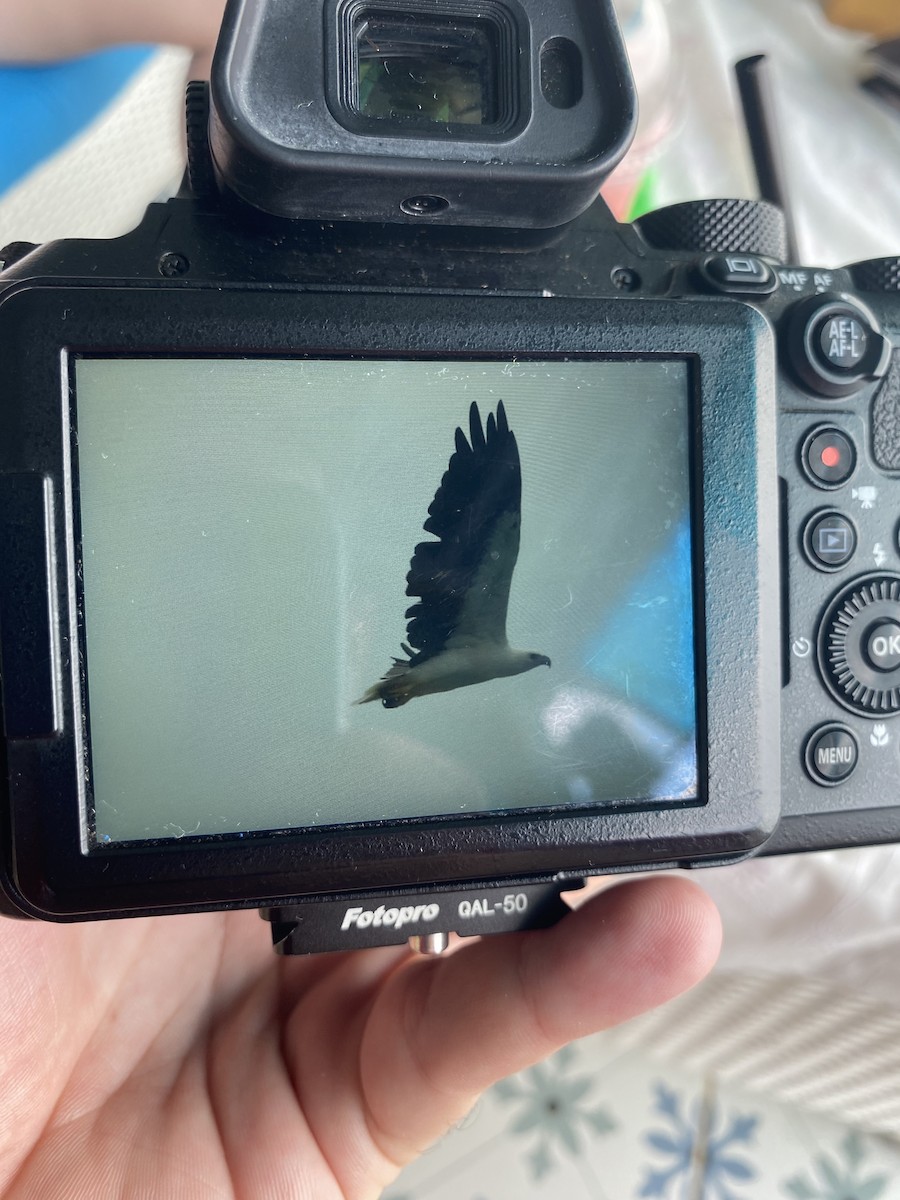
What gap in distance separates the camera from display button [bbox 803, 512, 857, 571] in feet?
0.11

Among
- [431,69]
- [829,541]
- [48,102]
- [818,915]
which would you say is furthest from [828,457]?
[48,102]

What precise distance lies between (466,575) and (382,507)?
0.05 meters

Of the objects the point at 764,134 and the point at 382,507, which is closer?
the point at 382,507

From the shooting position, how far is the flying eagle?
40 centimetres

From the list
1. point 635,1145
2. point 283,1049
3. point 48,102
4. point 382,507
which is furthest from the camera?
point 635,1145

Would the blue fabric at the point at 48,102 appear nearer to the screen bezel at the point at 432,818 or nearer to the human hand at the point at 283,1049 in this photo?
the screen bezel at the point at 432,818

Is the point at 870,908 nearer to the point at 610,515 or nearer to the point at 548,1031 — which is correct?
the point at 548,1031

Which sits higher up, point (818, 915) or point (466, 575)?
point (466, 575)

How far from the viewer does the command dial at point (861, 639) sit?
46cm

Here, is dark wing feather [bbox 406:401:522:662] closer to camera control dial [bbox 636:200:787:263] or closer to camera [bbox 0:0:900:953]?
camera [bbox 0:0:900:953]

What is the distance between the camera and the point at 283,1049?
1.81ft

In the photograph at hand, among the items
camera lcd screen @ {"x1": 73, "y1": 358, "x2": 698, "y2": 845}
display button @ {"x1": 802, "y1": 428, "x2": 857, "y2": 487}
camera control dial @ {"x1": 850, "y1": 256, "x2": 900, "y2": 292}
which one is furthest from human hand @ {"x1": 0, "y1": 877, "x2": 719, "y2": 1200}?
camera control dial @ {"x1": 850, "y1": 256, "x2": 900, "y2": 292}

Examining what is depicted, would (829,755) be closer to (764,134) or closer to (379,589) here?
(379,589)

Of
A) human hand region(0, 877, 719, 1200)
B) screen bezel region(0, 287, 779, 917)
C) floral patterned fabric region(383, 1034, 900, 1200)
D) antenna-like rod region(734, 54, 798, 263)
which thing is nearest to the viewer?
screen bezel region(0, 287, 779, 917)
